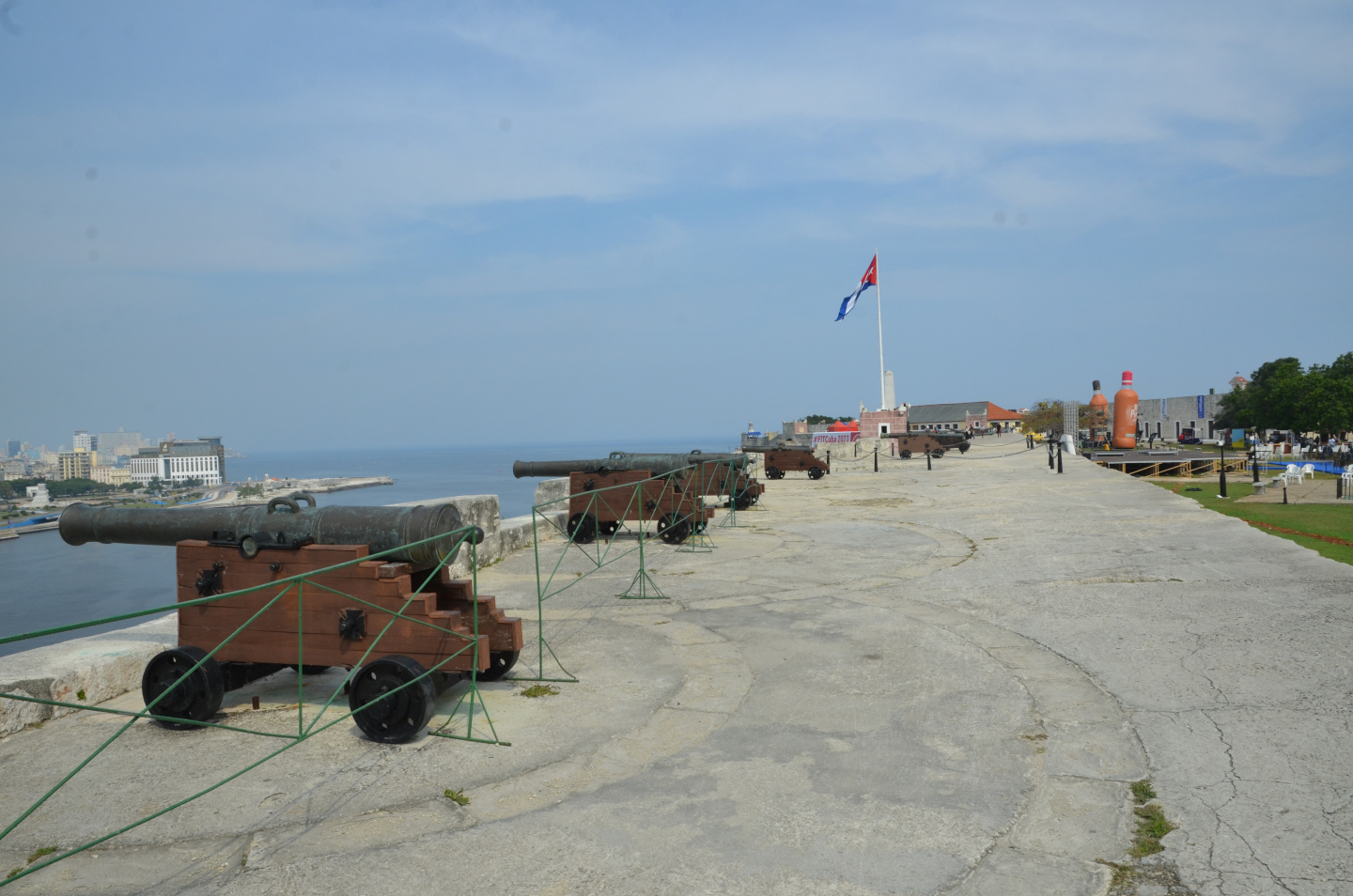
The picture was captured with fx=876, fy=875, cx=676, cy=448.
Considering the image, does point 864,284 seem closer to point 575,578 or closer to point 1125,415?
point 1125,415

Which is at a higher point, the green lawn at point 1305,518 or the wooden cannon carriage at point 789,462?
the wooden cannon carriage at point 789,462

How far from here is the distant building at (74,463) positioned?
47.7ft

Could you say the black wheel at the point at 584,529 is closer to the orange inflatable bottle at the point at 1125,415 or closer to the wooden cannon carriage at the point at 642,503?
the wooden cannon carriage at the point at 642,503

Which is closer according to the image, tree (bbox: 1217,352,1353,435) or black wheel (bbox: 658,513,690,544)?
black wheel (bbox: 658,513,690,544)

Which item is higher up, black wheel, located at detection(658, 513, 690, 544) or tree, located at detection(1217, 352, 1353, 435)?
tree, located at detection(1217, 352, 1353, 435)

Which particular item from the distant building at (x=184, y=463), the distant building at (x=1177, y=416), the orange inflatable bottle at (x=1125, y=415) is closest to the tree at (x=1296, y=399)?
the distant building at (x=1177, y=416)

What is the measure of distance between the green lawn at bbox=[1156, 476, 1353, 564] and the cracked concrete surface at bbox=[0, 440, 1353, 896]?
3.28 metres

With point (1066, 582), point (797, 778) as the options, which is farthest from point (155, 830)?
point (1066, 582)

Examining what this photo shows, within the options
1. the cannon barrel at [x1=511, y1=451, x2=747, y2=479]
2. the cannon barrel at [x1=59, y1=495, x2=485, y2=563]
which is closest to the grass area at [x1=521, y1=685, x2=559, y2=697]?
the cannon barrel at [x1=59, y1=495, x2=485, y2=563]

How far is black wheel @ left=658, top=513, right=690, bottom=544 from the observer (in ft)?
34.7

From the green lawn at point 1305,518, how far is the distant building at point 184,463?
13.3m

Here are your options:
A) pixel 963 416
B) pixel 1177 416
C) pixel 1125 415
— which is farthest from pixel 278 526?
pixel 963 416

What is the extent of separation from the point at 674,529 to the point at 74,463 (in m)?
11.7

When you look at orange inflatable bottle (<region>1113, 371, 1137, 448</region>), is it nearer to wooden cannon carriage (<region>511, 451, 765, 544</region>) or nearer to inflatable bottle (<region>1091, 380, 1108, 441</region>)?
inflatable bottle (<region>1091, 380, 1108, 441</region>)
